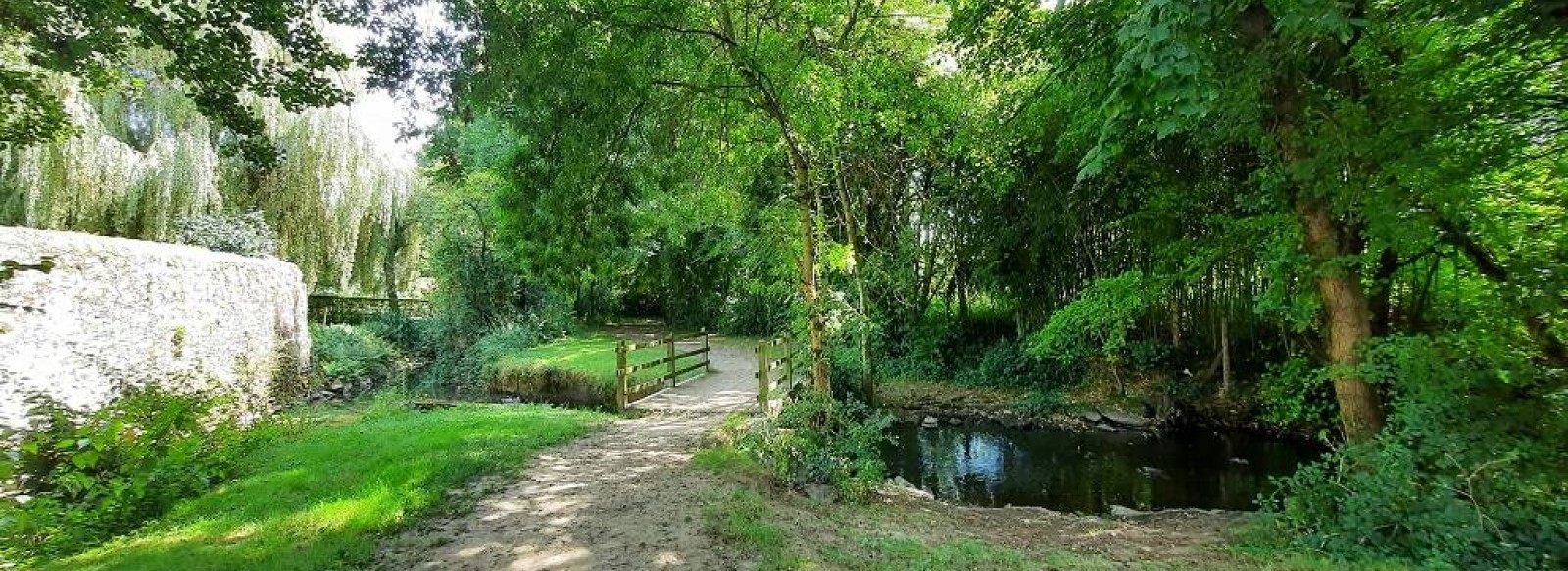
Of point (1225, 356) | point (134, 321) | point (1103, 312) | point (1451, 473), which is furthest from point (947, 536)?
point (134, 321)

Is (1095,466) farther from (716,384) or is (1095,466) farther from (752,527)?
(752,527)

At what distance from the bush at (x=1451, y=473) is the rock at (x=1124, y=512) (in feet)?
6.49

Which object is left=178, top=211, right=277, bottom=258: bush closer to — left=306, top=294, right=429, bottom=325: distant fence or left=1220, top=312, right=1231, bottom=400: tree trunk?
left=306, top=294, right=429, bottom=325: distant fence

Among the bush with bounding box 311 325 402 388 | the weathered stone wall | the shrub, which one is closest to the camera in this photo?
the weathered stone wall

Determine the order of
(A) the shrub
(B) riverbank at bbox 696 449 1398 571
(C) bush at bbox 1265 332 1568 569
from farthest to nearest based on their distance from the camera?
(A) the shrub < (B) riverbank at bbox 696 449 1398 571 < (C) bush at bbox 1265 332 1568 569

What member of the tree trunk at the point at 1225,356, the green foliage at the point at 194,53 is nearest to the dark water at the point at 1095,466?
the tree trunk at the point at 1225,356

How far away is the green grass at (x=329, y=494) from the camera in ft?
14.7

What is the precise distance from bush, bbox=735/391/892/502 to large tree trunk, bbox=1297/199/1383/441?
13.3 feet

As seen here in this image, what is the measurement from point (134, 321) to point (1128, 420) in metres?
13.6

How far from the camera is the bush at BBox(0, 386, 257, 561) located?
15.8 feet

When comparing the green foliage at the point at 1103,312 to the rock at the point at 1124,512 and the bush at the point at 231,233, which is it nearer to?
the rock at the point at 1124,512

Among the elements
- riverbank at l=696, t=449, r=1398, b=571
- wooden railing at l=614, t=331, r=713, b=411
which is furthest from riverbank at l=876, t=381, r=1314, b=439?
A: riverbank at l=696, t=449, r=1398, b=571

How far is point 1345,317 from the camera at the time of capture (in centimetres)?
607

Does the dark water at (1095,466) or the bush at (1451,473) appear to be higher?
the bush at (1451,473)
